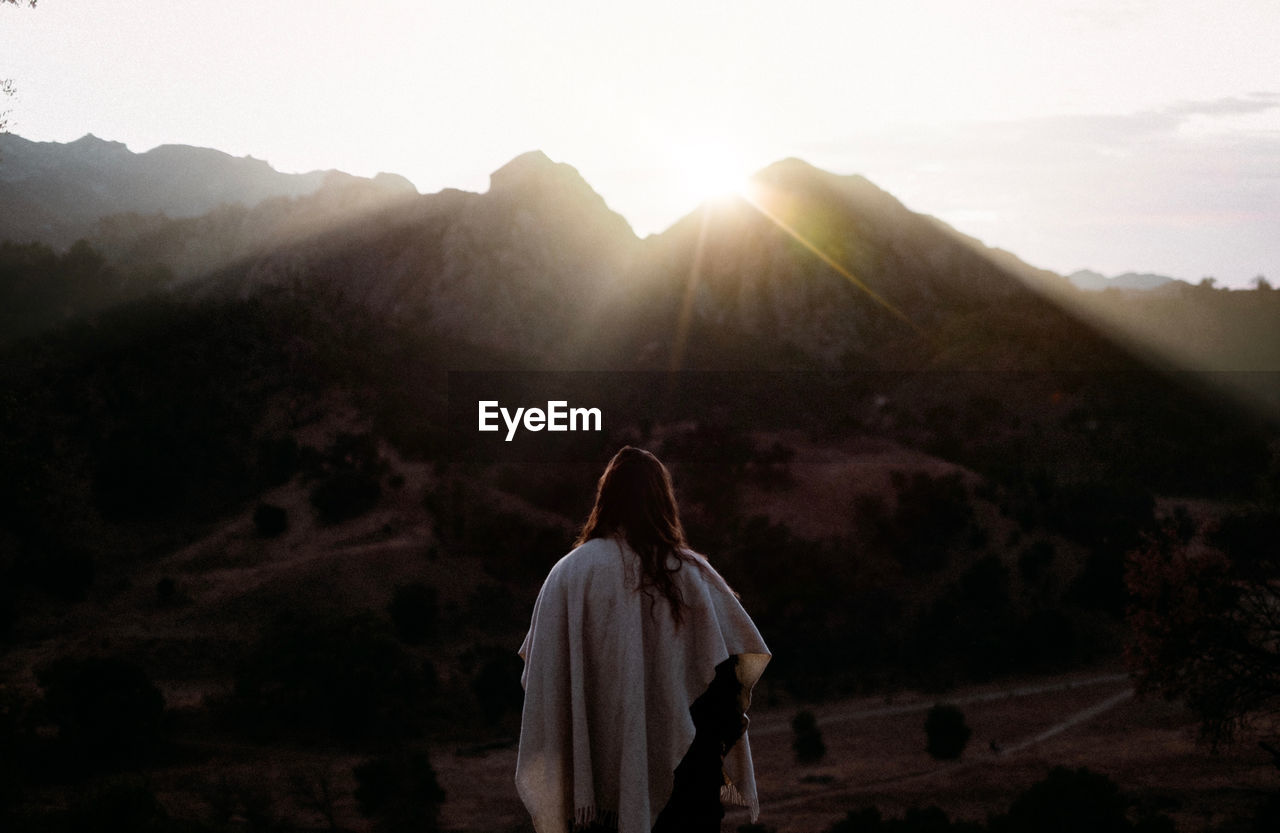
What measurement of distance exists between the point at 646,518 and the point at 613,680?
52 cm

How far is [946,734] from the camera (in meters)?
16.7

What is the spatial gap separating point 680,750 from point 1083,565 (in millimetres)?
25145

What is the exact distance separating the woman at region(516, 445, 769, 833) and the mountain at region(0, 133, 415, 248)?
8106cm

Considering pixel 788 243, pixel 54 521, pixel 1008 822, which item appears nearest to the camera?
pixel 1008 822

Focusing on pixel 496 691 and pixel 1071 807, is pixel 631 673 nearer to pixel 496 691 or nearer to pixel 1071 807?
pixel 1071 807

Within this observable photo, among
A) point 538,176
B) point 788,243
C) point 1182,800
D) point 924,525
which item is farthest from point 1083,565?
point 538,176

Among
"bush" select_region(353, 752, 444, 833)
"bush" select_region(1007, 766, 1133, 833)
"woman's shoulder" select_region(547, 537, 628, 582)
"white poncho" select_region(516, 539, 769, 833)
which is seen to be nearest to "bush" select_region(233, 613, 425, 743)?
"bush" select_region(353, 752, 444, 833)

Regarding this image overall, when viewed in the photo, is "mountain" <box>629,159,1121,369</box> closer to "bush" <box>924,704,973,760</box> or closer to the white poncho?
"bush" <box>924,704,973,760</box>

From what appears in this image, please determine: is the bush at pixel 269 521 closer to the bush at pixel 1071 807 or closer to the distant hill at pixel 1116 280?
the bush at pixel 1071 807

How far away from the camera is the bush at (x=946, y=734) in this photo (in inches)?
652

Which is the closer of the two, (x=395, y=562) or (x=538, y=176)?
(x=395, y=562)

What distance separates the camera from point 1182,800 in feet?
45.7

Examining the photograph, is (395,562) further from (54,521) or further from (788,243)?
(788,243)

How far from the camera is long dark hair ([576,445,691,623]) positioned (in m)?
3.07
